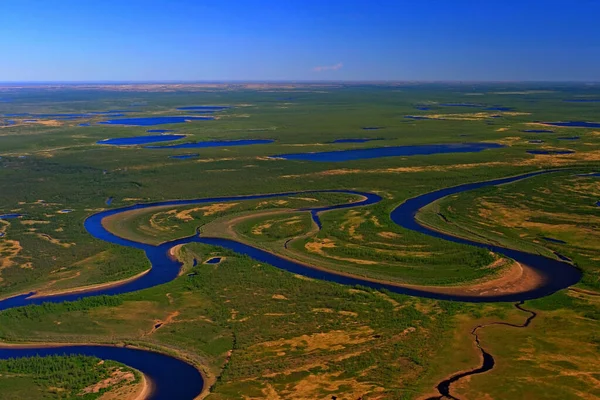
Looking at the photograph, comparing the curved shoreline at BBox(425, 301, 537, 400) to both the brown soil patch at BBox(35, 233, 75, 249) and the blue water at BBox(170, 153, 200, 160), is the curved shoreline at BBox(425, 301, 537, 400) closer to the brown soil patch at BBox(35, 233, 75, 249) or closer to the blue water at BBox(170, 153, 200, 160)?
the brown soil patch at BBox(35, 233, 75, 249)

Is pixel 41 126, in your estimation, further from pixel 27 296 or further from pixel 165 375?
pixel 165 375

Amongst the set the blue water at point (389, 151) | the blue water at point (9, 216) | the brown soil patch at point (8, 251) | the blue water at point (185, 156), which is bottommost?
the brown soil patch at point (8, 251)

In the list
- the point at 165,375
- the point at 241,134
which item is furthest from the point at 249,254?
the point at 241,134

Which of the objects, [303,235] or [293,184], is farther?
[293,184]

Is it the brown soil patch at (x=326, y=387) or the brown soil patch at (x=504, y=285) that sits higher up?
the brown soil patch at (x=504, y=285)

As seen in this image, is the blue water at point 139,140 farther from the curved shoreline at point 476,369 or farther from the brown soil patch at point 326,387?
the brown soil patch at point 326,387

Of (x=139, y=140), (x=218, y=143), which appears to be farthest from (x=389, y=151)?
(x=139, y=140)

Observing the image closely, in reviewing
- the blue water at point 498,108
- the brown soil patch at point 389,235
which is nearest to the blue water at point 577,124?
the blue water at point 498,108
